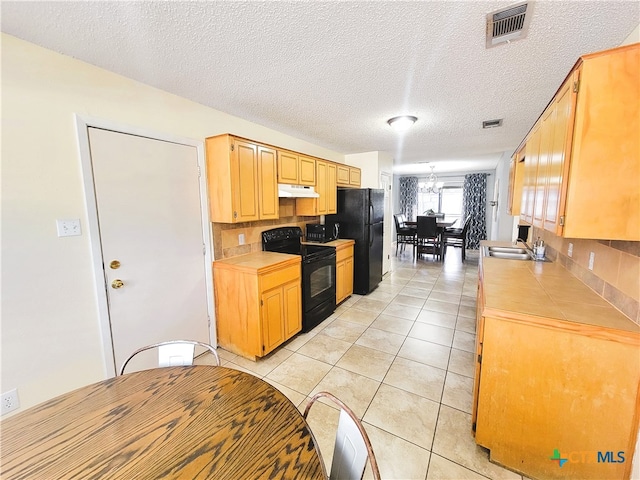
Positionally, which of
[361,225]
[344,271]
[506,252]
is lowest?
[344,271]

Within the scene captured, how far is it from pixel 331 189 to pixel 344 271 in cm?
122

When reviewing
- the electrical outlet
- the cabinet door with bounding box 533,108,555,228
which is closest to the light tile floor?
the electrical outlet

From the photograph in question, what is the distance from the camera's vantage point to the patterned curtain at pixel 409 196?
9.05 metres

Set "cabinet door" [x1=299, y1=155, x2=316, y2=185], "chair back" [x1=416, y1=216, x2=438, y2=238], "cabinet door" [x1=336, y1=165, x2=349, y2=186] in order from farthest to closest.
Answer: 1. "chair back" [x1=416, y1=216, x2=438, y2=238]
2. "cabinet door" [x1=336, y1=165, x2=349, y2=186]
3. "cabinet door" [x1=299, y1=155, x2=316, y2=185]

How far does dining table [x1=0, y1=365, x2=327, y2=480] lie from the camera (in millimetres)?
758

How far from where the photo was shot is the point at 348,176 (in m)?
4.33

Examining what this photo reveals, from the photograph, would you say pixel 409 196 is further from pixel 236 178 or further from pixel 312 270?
pixel 236 178

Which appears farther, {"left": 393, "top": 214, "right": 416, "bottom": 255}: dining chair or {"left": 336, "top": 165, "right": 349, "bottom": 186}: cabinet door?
{"left": 393, "top": 214, "right": 416, "bottom": 255}: dining chair

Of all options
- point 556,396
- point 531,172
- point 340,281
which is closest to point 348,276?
point 340,281

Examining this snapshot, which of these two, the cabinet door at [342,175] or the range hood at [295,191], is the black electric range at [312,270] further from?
the cabinet door at [342,175]

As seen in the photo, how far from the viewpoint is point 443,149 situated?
468 cm

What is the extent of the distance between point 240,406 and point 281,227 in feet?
8.41

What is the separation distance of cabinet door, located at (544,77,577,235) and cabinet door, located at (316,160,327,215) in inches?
96.0

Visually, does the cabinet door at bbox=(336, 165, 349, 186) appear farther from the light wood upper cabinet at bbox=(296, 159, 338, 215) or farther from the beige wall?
the beige wall
